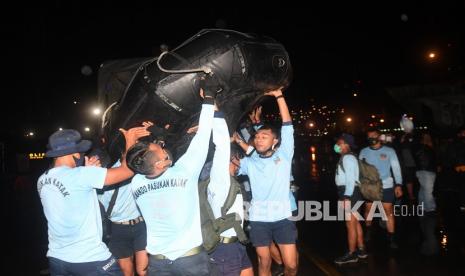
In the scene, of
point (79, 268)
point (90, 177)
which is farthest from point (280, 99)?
point (79, 268)

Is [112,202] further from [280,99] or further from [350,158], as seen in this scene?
[350,158]

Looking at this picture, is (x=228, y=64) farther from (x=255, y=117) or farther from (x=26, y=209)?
(x=26, y=209)

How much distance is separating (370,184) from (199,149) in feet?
13.9

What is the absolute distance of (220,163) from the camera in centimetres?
330

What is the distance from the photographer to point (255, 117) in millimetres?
5930

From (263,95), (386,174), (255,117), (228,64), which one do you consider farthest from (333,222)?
(228,64)

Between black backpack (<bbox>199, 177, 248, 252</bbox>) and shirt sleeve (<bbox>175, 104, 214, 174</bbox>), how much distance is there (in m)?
0.36

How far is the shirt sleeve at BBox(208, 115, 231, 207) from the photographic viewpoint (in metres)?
3.31

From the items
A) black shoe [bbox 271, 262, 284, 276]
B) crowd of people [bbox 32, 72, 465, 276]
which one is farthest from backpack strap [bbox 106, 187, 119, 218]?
black shoe [bbox 271, 262, 284, 276]

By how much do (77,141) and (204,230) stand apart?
1321 millimetres

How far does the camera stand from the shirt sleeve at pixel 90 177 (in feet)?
10.7
